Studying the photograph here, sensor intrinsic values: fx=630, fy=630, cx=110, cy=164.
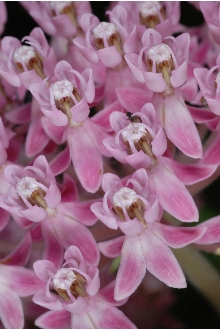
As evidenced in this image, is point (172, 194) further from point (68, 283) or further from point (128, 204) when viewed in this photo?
point (68, 283)

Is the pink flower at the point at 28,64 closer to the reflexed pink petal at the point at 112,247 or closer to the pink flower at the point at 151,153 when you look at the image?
the pink flower at the point at 151,153

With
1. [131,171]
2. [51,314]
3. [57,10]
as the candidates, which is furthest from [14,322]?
[57,10]

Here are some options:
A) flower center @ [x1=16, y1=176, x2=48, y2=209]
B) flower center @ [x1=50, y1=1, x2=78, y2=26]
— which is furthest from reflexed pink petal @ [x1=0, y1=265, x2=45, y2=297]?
flower center @ [x1=50, y1=1, x2=78, y2=26]

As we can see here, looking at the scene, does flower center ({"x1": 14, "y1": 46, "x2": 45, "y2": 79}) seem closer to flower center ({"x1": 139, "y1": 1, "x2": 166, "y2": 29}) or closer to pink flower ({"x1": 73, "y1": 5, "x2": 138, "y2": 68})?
pink flower ({"x1": 73, "y1": 5, "x2": 138, "y2": 68})

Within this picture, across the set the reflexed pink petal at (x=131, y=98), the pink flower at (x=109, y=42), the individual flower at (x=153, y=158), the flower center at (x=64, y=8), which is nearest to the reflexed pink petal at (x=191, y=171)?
the individual flower at (x=153, y=158)

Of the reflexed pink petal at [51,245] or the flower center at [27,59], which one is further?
the flower center at [27,59]

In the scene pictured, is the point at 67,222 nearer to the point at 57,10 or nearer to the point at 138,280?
the point at 138,280
